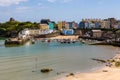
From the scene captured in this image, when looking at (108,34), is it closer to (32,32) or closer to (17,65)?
(32,32)

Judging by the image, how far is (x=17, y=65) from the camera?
39.4 m

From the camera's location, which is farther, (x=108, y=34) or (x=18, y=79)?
(x=108, y=34)

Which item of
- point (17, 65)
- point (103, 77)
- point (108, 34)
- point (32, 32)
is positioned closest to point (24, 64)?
point (17, 65)

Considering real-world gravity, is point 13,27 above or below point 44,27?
above


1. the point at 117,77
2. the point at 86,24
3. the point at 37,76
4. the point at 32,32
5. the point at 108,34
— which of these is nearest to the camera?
the point at 117,77

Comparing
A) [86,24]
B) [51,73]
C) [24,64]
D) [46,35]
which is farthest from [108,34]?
[51,73]

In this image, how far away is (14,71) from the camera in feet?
112

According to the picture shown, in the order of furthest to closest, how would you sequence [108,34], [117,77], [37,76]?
1. [108,34]
2. [37,76]
3. [117,77]

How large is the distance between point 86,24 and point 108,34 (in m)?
48.9

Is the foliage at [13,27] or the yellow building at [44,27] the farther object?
the foliage at [13,27]

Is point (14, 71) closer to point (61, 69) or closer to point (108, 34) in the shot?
point (61, 69)

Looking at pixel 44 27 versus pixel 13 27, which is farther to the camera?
pixel 13 27

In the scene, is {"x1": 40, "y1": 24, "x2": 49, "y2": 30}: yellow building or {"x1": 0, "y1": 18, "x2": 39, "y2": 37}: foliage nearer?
{"x1": 40, "y1": 24, "x2": 49, "y2": 30}: yellow building

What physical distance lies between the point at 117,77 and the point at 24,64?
51.2 ft
